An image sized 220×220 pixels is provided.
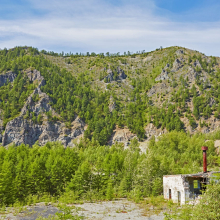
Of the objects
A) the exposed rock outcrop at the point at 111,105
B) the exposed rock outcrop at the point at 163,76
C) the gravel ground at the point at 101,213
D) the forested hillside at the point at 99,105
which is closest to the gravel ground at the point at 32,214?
the gravel ground at the point at 101,213

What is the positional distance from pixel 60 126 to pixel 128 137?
41.9m

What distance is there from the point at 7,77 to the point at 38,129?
2228 inches

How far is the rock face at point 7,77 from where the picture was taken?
596 ft

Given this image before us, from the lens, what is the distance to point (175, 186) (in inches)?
1662

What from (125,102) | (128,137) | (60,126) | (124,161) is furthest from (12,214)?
(125,102)

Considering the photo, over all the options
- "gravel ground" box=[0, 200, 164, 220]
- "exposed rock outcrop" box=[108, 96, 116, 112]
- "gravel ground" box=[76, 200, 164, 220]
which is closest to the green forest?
"exposed rock outcrop" box=[108, 96, 116, 112]

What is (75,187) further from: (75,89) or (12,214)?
(75,89)

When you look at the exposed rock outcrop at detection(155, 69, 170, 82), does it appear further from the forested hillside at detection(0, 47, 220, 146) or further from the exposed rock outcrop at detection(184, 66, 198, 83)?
the exposed rock outcrop at detection(184, 66, 198, 83)

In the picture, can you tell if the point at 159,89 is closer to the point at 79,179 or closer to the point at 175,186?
the point at 79,179

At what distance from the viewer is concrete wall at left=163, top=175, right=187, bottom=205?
1588 inches

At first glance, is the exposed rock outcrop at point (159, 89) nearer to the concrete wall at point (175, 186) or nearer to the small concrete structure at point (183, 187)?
the concrete wall at point (175, 186)

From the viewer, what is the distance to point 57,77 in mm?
192750

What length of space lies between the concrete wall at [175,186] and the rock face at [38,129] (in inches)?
4175

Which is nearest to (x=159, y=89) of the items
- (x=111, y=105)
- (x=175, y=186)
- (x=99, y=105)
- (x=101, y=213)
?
(x=111, y=105)
